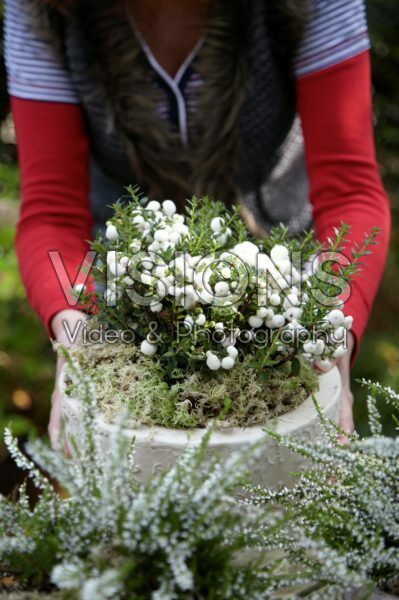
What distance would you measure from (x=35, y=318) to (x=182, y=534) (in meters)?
1.62

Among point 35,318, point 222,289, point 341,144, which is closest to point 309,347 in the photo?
point 222,289

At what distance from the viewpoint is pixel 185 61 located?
4.49 feet

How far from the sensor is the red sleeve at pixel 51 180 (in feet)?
4.22

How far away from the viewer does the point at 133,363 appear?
0.89 metres

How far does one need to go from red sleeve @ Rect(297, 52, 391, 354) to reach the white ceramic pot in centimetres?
46

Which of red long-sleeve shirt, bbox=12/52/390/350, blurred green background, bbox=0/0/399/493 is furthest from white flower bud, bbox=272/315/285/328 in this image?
blurred green background, bbox=0/0/399/493

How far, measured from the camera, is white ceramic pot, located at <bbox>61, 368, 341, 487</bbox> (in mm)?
792

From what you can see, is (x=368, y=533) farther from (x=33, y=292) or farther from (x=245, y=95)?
(x=245, y=95)

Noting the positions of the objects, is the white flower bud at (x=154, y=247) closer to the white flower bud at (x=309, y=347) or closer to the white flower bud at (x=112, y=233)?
the white flower bud at (x=112, y=233)

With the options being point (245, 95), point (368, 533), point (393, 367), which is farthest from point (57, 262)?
point (393, 367)

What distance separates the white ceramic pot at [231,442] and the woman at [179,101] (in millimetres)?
438

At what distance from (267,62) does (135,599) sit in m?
1.02

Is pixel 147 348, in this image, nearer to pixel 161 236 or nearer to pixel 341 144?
pixel 161 236

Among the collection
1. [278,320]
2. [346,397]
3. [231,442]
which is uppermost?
[278,320]
